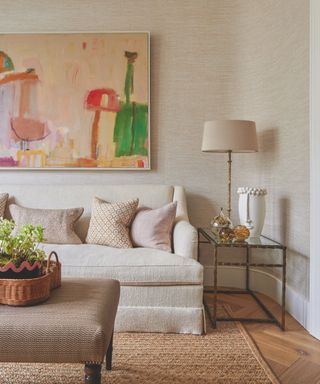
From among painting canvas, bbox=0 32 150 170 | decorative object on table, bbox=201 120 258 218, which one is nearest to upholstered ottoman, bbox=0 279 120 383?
decorative object on table, bbox=201 120 258 218

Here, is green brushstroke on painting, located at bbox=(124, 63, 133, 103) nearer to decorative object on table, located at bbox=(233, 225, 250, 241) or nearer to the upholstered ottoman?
decorative object on table, located at bbox=(233, 225, 250, 241)

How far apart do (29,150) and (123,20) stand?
139 cm

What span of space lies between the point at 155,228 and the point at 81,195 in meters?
0.73

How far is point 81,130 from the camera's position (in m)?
2.96

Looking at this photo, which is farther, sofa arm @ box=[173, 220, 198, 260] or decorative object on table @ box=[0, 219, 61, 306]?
sofa arm @ box=[173, 220, 198, 260]

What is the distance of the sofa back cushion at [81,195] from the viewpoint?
107 inches

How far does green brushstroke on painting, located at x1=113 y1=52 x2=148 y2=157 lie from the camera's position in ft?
9.68

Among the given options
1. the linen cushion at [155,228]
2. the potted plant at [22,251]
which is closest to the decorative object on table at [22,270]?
the potted plant at [22,251]

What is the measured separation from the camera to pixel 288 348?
1873mm

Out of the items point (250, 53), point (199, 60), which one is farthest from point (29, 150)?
point (250, 53)

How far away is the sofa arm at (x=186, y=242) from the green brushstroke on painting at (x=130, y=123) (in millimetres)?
938

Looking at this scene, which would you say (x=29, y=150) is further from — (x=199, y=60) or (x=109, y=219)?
(x=199, y=60)

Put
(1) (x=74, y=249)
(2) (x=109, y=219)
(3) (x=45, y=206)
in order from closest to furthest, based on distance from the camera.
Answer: (1) (x=74, y=249)
(2) (x=109, y=219)
(3) (x=45, y=206)

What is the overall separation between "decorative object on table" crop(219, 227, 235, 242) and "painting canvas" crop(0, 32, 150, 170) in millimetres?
988
